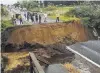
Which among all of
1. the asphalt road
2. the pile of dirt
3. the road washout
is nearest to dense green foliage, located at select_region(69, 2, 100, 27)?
the pile of dirt

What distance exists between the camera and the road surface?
9.78 metres

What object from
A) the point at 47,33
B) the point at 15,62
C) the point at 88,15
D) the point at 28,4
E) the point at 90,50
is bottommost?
the point at 15,62

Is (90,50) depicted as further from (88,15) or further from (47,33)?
(88,15)

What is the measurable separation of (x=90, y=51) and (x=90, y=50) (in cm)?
19

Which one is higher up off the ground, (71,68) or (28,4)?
(28,4)

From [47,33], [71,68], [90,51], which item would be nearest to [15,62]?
[71,68]

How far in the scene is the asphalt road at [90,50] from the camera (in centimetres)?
994

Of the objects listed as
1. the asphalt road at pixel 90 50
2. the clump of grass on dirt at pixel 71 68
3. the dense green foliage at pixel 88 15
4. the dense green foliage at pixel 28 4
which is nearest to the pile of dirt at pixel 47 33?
the asphalt road at pixel 90 50

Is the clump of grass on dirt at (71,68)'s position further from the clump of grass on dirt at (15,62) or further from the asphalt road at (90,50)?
the clump of grass on dirt at (15,62)

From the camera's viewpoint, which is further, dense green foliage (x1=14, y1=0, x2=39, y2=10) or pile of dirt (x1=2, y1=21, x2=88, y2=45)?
dense green foliage (x1=14, y1=0, x2=39, y2=10)

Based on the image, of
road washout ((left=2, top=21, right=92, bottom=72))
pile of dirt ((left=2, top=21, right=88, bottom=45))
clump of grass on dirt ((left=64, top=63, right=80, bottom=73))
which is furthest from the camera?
pile of dirt ((left=2, top=21, right=88, bottom=45))

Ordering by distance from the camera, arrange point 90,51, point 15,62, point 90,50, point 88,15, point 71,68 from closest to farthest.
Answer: point 71,68 → point 15,62 → point 90,51 → point 90,50 → point 88,15

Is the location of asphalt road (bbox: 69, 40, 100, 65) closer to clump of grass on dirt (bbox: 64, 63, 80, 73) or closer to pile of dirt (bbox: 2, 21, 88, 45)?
clump of grass on dirt (bbox: 64, 63, 80, 73)

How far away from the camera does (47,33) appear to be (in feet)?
45.5
